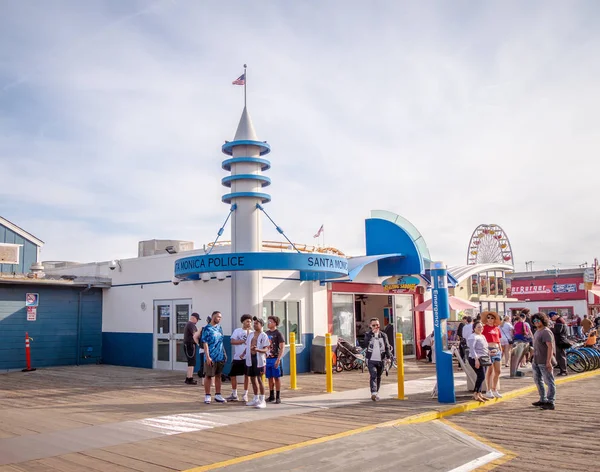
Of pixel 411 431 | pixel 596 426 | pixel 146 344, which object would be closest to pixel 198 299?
pixel 146 344

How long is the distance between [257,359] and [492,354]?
16.4 feet

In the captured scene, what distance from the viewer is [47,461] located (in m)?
7.54

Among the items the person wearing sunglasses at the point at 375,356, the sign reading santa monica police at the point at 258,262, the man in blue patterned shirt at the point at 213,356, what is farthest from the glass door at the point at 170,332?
the person wearing sunglasses at the point at 375,356

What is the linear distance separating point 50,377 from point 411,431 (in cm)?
1244

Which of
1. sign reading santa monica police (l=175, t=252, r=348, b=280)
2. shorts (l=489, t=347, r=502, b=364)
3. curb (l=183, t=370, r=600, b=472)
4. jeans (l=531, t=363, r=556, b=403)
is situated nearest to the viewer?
curb (l=183, t=370, r=600, b=472)

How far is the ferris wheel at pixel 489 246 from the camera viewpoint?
1928 inches

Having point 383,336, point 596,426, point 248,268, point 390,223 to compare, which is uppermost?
point 390,223

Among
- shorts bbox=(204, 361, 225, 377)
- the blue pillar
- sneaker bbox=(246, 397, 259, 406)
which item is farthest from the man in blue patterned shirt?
the blue pillar

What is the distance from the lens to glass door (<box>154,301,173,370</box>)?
63.8 ft

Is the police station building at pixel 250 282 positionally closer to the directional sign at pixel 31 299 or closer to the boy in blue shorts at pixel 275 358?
the directional sign at pixel 31 299

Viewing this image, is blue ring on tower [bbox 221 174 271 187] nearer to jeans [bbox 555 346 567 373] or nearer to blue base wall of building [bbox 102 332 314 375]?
blue base wall of building [bbox 102 332 314 375]

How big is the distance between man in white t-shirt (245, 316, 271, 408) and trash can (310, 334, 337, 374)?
20.1 ft

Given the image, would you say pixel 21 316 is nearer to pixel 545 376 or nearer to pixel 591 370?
pixel 545 376

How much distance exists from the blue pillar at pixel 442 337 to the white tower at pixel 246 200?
5.94 metres
